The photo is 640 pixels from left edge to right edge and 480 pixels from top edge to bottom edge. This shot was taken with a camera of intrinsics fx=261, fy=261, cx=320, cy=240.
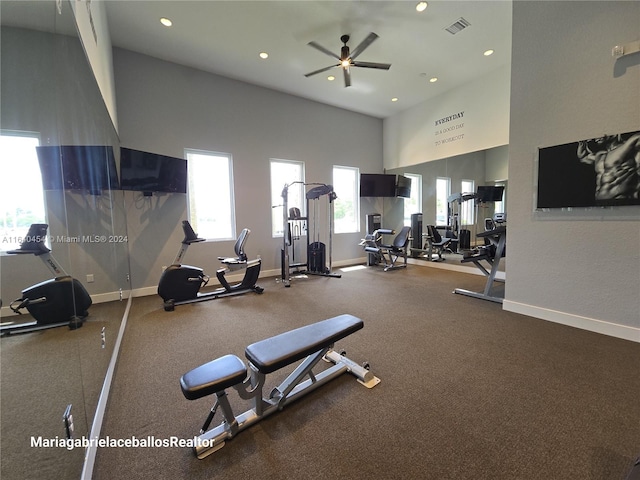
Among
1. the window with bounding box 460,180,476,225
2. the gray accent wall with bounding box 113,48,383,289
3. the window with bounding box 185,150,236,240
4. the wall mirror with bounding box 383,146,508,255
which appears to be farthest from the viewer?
the window with bounding box 460,180,476,225

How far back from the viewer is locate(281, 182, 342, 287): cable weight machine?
5117mm

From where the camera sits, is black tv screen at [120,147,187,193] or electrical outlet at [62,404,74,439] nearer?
electrical outlet at [62,404,74,439]

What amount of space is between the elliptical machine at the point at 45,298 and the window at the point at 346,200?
5596 mm

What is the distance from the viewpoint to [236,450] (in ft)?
4.67

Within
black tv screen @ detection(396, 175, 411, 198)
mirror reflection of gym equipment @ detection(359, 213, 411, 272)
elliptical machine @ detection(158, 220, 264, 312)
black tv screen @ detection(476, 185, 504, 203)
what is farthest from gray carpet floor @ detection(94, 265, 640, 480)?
black tv screen @ detection(396, 175, 411, 198)

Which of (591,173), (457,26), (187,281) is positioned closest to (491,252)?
(591,173)

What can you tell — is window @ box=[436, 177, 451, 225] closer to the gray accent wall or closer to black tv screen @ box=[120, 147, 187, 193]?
the gray accent wall

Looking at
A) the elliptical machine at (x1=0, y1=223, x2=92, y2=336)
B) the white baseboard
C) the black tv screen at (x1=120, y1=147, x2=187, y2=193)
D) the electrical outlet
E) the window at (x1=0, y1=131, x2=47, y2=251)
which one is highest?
the black tv screen at (x1=120, y1=147, x2=187, y2=193)

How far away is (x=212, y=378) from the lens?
4.46ft

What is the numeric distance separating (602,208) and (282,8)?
434cm

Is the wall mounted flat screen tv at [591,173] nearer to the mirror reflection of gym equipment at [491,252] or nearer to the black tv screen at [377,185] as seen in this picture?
the mirror reflection of gym equipment at [491,252]

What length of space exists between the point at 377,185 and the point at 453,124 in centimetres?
216

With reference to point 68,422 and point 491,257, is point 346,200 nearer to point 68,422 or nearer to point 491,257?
point 491,257

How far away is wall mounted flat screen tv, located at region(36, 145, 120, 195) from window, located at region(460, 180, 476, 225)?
20.5 feet
